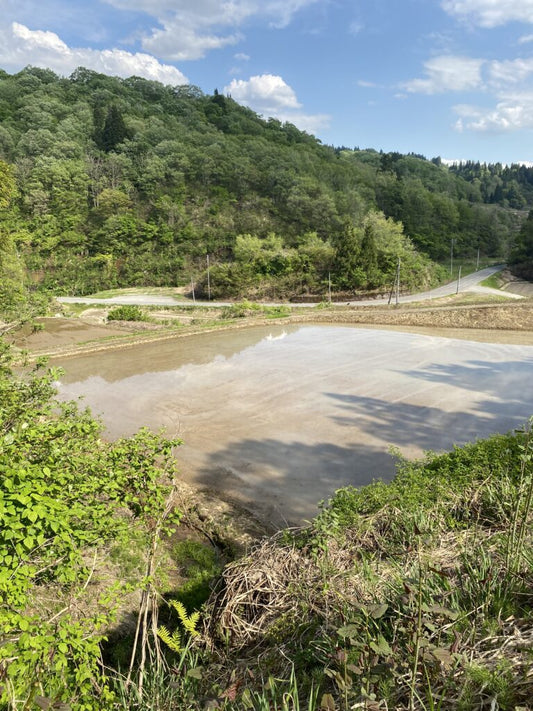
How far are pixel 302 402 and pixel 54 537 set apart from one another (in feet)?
41.0

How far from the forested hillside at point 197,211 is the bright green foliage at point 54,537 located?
4377 centimetres

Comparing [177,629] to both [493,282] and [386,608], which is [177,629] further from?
[493,282]

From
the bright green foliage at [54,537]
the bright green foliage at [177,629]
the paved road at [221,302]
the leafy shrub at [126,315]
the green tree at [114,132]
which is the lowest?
the bright green foliage at [177,629]

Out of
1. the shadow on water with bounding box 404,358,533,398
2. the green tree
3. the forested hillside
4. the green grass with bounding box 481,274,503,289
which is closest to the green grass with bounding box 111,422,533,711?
the shadow on water with bounding box 404,358,533,398

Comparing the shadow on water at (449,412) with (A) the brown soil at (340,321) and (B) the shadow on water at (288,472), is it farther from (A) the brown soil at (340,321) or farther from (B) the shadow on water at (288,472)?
(A) the brown soil at (340,321)

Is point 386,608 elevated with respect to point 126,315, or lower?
lower

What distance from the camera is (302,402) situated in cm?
1599

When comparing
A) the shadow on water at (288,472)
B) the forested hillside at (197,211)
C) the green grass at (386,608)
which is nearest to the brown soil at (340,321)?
the forested hillside at (197,211)

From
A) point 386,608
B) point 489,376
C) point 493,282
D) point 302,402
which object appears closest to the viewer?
point 386,608

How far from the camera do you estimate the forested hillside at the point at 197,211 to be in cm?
5159

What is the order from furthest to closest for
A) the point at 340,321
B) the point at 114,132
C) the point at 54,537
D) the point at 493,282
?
the point at 114,132, the point at 493,282, the point at 340,321, the point at 54,537

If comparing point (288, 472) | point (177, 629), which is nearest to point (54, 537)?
point (177, 629)

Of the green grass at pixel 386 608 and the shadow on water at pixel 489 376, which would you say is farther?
the shadow on water at pixel 489 376

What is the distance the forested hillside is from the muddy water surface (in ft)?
88.3
